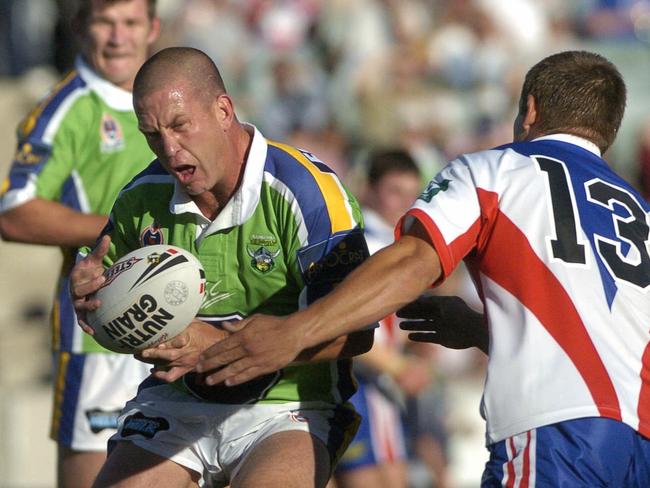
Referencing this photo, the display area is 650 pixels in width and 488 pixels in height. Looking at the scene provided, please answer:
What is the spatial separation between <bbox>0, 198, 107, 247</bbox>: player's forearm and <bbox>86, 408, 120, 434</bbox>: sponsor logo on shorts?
86 cm

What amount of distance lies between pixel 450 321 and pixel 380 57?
941 cm

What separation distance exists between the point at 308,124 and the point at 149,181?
327 inches

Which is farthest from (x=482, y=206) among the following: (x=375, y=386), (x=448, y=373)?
(x=448, y=373)

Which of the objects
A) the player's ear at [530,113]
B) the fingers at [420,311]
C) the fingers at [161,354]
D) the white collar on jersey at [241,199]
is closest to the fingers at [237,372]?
the fingers at [161,354]

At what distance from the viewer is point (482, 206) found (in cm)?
402

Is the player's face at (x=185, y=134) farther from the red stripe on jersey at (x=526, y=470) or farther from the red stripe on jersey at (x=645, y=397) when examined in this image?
the red stripe on jersey at (x=645, y=397)

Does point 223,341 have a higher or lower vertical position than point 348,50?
lower

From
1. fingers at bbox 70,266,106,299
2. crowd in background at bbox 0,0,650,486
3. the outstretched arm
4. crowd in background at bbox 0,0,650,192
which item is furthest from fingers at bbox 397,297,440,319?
crowd in background at bbox 0,0,650,192

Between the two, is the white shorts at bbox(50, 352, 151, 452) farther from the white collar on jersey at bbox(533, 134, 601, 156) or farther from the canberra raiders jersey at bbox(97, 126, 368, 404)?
the white collar on jersey at bbox(533, 134, 601, 156)

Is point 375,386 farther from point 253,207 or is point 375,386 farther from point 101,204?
point 253,207

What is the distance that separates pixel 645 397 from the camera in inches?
160

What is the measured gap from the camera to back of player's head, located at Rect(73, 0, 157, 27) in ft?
20.1

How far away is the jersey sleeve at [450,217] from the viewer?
12.9ft

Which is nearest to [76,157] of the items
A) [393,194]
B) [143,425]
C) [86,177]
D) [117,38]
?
[86,177]
